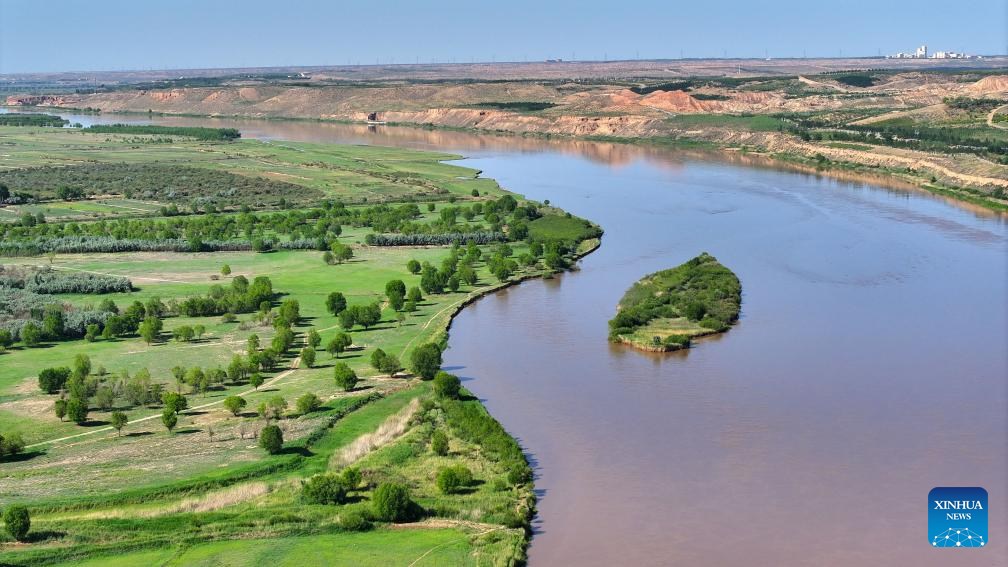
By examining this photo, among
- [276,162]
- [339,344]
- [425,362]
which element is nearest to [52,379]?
[339,344]

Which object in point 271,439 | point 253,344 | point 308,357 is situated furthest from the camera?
point 253,344

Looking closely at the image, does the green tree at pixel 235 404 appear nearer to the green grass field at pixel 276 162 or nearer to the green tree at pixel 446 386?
the green tree at pixel 446 386

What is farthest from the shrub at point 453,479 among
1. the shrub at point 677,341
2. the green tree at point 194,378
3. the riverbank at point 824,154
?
the riverbank at point 824,154

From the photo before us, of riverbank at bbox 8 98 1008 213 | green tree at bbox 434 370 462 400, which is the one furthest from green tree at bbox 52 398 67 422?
riverbank at bbox 8 98 1008 213

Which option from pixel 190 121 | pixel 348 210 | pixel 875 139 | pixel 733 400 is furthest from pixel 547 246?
pixel 190 121

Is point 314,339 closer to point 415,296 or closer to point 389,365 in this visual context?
point 389,365

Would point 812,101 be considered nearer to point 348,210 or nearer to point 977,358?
point 348,210
